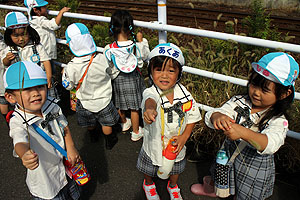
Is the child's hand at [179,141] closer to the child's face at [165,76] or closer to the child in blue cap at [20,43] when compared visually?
the child's face at [165,76]

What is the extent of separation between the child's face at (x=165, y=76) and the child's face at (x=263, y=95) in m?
0.52

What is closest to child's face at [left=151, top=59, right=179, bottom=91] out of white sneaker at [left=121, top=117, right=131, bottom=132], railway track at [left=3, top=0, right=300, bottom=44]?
white sneaker at [left=121, top=117, right=131, bottom=132]

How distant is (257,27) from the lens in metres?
4.34

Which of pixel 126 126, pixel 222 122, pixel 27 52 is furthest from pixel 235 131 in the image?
pixel 27 52

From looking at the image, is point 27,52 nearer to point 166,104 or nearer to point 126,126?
point 126,126

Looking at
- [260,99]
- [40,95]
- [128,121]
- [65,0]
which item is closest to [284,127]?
[260,99]

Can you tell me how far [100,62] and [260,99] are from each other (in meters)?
1.64

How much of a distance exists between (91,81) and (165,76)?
1.09 m

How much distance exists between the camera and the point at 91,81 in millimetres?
2637

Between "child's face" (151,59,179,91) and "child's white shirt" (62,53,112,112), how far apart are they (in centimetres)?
99

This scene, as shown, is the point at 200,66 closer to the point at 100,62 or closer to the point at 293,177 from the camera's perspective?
the point at 100,62

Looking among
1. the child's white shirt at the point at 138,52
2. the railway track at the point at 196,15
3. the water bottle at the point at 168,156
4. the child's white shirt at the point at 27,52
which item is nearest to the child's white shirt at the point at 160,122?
the water bottle at the point at 168,156

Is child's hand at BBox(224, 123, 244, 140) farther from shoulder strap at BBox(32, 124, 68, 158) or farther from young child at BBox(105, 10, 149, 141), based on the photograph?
young child at BBox(105, 10, 149, 141)

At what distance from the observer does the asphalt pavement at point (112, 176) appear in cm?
243
